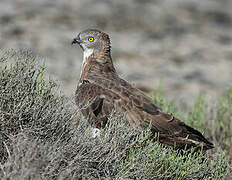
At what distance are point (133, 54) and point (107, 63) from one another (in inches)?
301

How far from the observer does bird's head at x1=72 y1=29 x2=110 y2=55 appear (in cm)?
725

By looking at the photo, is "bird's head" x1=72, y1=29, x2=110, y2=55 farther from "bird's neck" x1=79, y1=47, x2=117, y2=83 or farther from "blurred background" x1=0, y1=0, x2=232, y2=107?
"blurred background" x1=0, y1=0, x2=232, y2=107

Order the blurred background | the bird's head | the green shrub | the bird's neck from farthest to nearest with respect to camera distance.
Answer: the blurred background < the bird's head < the bird's neck < the green shrub

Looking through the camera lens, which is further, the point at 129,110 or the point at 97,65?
the point at 97,65

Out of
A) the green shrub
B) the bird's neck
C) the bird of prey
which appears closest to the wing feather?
the bird of prey

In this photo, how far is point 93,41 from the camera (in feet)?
23.8

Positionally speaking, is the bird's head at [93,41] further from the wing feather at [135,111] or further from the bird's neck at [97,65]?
the wing feather at [135,111]

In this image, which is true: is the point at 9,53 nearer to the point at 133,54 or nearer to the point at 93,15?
the point at 133,54

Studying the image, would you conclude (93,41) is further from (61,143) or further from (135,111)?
(61,143)

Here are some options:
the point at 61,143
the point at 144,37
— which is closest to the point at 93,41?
the point at 61,143

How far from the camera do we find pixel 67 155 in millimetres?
4367

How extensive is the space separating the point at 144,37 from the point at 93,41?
29.6 ft

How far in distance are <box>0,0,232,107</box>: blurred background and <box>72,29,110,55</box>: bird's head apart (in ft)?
11.1

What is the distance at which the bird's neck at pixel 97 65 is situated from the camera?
6805mm
